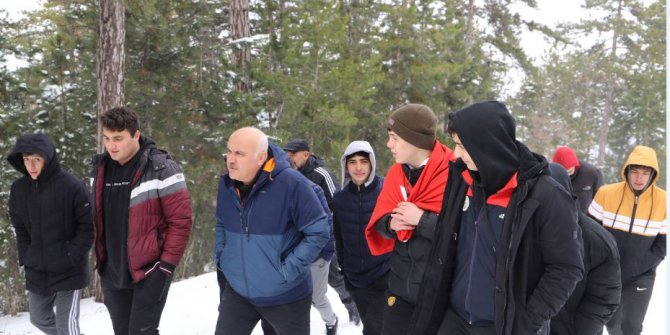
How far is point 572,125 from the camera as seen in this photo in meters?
37.8

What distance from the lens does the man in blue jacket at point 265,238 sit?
3.73 meters

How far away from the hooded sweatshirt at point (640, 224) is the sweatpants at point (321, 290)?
3.02 meters

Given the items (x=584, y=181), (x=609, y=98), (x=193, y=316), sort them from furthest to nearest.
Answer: (x=609, y=98) → (x=584, y=181) → (x=193, y=316)

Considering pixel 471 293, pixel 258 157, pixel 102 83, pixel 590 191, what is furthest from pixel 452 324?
pixel 102 83

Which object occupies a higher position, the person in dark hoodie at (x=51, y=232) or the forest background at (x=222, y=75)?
the forest background at (x=222, y=75)

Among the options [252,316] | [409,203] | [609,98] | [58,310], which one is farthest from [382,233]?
[609,98]

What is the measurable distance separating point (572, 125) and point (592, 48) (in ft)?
17.6

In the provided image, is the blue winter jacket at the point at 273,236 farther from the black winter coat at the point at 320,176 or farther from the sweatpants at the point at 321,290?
the black winter coat at the point at 320,176

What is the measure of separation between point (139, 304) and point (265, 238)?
1.19 metres

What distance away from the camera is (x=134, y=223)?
4105 millimetres

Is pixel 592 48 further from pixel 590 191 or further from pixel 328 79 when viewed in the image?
pixel 590 191

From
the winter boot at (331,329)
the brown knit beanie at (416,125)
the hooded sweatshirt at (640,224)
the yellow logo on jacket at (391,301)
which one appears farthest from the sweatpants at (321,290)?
the hooded sweatshirt at (640,224)

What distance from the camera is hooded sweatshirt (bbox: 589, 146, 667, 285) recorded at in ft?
17.1

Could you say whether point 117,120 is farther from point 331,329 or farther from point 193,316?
point 193,316
